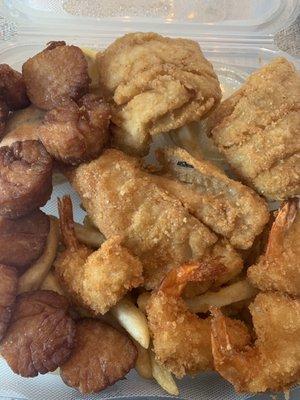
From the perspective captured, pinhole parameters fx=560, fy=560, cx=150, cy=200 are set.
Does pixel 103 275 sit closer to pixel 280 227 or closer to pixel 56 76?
pixel 280 227

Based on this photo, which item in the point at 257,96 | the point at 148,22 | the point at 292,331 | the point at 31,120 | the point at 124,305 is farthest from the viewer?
the point at 148,22

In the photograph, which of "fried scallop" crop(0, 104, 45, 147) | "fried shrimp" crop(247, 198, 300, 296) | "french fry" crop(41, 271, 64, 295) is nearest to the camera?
"fried shrimp" crop(247, 198, 300, 296)

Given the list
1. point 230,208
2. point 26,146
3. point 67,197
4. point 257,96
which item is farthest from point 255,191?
point 26,146

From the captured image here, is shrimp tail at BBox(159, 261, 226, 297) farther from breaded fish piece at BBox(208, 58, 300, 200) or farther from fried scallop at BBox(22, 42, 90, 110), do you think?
fried scallop at BBox(22, 42, 90, 110)

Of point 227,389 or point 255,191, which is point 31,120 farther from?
point 227,389

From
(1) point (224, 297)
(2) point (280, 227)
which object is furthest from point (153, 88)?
(1) point (224, 297)

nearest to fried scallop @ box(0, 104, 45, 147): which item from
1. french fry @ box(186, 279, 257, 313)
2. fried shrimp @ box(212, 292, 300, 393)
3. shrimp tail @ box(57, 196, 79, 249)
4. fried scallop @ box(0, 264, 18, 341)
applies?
shrimp tail @ box(57, 196, 79, 249)
